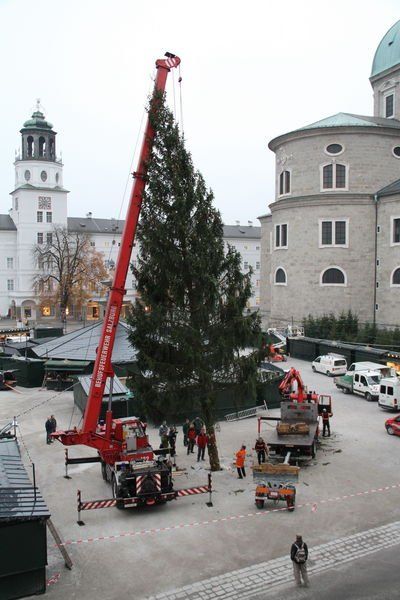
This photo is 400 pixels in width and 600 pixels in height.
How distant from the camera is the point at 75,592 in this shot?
1152cm

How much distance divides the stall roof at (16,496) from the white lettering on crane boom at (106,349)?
3755 mm

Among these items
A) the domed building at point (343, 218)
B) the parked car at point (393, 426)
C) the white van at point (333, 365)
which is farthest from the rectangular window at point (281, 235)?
the parked car at point (393, 426)

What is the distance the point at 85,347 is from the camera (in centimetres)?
3506

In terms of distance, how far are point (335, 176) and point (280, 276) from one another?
33.1ft

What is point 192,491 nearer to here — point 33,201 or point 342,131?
point 342,131

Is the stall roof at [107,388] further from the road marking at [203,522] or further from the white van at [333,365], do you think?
the white van at [333,365]

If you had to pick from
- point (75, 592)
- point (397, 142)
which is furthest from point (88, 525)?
point (397, 142)

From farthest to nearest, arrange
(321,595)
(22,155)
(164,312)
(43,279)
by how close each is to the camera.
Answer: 1. (22,155)
2. (43,279)
3. (164,312)
4. (321,595)

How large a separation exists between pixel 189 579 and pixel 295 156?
4348 cm

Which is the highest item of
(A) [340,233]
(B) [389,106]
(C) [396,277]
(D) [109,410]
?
(B) [389,106]

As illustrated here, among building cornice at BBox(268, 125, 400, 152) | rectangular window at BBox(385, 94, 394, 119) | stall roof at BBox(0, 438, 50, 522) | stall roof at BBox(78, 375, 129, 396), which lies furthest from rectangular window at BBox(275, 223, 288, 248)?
stall roof at BBox(0, 438, 50, 522)

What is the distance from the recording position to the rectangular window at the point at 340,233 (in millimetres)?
48625

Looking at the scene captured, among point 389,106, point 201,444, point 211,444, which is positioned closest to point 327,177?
point 389,106

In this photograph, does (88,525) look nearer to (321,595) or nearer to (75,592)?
(75,592)
